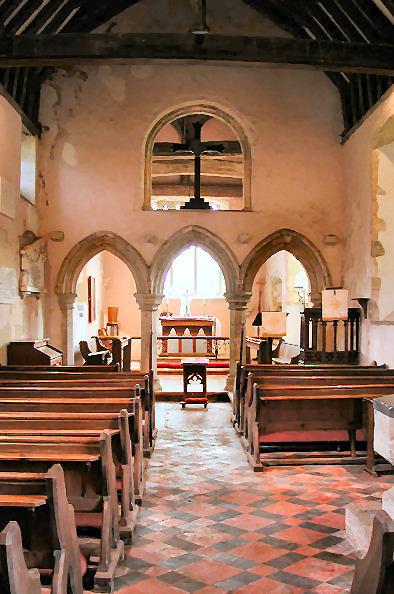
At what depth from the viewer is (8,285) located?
26.3 ft

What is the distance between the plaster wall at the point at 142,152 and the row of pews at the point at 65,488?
17.0 ft

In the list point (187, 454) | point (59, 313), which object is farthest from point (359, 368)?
point (59, 313)

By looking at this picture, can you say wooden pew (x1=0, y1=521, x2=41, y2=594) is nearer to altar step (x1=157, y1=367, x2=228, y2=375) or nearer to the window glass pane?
altar step (x1=157, y1=367, x2=228, y2=375)

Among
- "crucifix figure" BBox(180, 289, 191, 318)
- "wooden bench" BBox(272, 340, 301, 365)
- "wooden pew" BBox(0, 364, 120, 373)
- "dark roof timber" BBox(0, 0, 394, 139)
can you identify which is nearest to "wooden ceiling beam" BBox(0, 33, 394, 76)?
"dark roof timber" BBox(0, 0, 394, 139)

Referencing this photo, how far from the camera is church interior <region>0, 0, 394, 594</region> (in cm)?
338

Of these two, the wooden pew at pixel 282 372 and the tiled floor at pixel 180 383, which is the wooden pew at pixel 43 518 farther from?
the tiled floor at pixel 180 383

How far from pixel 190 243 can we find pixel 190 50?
4276 mm

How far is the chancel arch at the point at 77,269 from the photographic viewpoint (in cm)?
1016

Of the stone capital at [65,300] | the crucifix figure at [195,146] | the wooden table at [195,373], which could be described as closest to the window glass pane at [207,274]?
the crucifix figure at [195,146]

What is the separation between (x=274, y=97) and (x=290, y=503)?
7.77 m

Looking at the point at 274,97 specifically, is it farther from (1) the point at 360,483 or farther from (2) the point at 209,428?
(1) the point at 360,483

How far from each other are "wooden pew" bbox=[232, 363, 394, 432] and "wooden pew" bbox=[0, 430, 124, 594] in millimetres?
3200

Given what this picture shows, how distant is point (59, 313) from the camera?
33.6 ft

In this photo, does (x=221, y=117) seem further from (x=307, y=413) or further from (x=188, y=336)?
(x=307, y=413)
